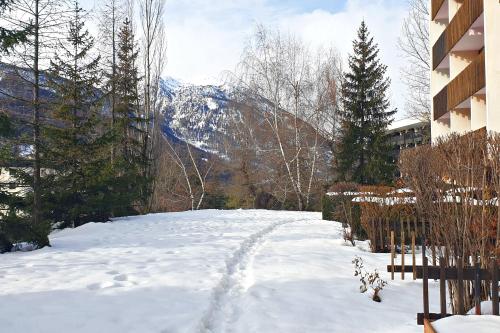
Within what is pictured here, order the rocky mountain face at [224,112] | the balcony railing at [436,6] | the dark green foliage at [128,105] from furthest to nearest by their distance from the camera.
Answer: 1. the dark green foliage at [128,105]
2. the balcony railing at [436,6]
3. the rocky mountain face at [224,112]

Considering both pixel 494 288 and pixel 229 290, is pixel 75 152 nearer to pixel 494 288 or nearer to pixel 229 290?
pixel 229 290

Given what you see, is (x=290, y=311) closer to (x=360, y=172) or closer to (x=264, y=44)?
(x=360, y=172)

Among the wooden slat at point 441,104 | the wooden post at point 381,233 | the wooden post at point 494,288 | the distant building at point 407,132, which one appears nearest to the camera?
the wooden post at point 494,288

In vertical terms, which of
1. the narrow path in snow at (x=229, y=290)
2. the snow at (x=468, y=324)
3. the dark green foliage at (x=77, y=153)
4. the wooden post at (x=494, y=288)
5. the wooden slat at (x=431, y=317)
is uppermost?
the dark green foliage at (x=77, y=153)

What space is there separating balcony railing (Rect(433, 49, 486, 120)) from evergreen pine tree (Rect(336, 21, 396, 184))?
8.78 m

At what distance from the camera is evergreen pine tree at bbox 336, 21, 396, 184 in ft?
90.8

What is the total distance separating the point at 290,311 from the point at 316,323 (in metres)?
0.48

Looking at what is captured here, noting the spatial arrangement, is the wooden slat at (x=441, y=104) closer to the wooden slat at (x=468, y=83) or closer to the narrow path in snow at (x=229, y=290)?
the wooden slat at (x=468, y=83)

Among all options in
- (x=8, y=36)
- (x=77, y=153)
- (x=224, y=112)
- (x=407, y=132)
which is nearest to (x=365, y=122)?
(x=407, y=132)

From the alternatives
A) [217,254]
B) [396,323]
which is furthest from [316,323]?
[217,254]

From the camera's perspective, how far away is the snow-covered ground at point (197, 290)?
15.5ft

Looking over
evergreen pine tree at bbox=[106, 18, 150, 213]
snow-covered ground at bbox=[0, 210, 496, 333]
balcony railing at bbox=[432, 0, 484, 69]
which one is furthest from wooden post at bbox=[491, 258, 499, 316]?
evergreen pine tree at bbox=[106, 18, 150, 213]

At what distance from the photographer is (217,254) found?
29.2 feet

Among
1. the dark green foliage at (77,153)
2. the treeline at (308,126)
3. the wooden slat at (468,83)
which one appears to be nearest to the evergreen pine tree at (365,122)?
the treeline at (308,126)
